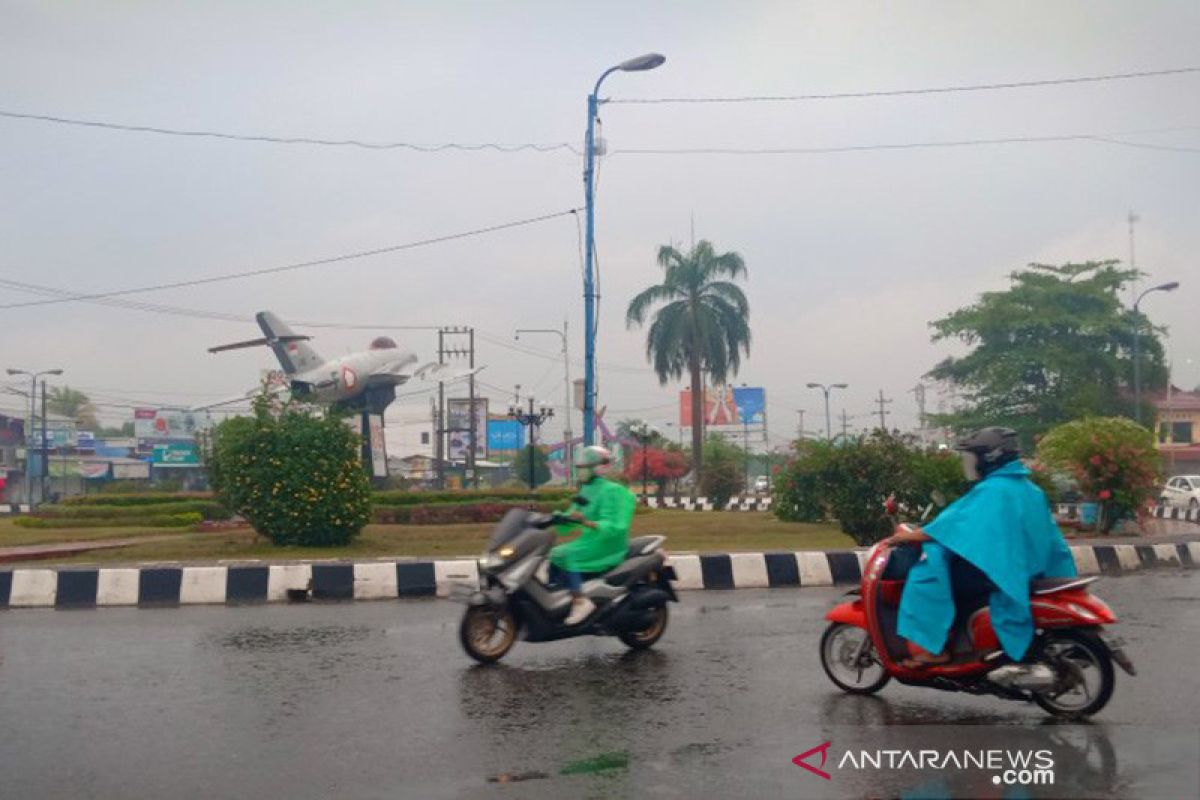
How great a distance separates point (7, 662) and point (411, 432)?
358 feet

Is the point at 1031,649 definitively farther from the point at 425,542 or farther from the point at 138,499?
the point at 138,499

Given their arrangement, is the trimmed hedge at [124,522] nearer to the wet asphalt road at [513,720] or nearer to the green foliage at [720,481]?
the green foliage at [720,481]

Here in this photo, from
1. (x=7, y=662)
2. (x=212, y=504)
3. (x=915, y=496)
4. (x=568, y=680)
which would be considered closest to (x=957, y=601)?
(x=568, y=680)

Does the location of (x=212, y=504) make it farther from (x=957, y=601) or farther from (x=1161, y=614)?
(x=957, y=601)

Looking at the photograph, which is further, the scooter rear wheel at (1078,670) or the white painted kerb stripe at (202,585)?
the white painted kerb stripe at (202,585)

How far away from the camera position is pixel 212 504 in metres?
34.9

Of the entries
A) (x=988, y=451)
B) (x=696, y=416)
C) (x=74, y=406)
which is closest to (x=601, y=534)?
(x=988, y=451)

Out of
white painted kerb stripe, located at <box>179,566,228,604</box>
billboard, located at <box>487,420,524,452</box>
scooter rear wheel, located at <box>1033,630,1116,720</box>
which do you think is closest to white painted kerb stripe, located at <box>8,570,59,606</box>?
white painted kerb stripe, located at <box>179,566,228,604</box>

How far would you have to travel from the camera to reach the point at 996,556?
6402mm

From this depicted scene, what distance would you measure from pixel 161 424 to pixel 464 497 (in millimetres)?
84685

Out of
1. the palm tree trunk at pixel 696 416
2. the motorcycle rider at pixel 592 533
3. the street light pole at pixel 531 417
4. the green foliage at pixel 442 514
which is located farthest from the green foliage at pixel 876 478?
the palm tree trunk at pixel 696 416

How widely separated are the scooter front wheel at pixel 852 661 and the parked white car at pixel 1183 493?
42490 millimetres

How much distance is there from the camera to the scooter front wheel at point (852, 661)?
7324mm

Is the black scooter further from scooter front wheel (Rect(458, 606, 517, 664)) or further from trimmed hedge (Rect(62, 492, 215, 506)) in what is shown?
trimmed hedge (Rect(62, 492, 215, 506))
